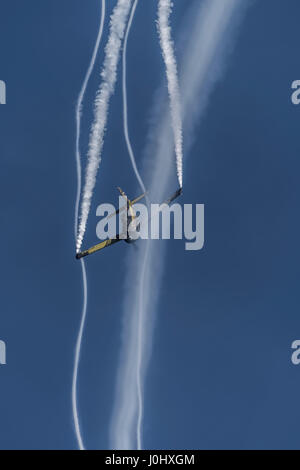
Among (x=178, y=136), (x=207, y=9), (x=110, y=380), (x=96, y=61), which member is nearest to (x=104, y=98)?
(x=96, y=61)

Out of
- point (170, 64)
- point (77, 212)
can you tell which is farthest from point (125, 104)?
point (77, 212)

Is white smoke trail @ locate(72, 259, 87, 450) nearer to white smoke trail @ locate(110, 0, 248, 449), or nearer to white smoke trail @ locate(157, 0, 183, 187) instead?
white smoke trail @ locate(110, 0, 248, 449)

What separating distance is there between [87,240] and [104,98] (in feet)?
29.9

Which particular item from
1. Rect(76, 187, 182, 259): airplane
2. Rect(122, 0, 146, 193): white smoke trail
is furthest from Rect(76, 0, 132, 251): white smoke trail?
Rect(76, 187, 182, 259): airplane

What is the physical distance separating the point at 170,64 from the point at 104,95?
180 inches

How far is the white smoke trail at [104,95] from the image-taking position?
41.2 meters

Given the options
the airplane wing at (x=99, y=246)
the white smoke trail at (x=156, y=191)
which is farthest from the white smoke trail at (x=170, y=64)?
the airplane wing at (x=99, y=246)

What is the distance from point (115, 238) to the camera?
4303 cm

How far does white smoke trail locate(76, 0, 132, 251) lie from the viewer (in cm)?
4116

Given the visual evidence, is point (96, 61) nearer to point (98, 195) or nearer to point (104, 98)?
point (104, 98)

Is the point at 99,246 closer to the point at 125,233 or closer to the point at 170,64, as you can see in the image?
the point at 125,233

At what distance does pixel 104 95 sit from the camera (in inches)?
1631

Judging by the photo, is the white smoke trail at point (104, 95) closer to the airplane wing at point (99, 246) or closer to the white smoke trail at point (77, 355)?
the airplane wing at point (99, 246)

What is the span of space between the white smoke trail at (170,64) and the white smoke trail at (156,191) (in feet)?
1.57
